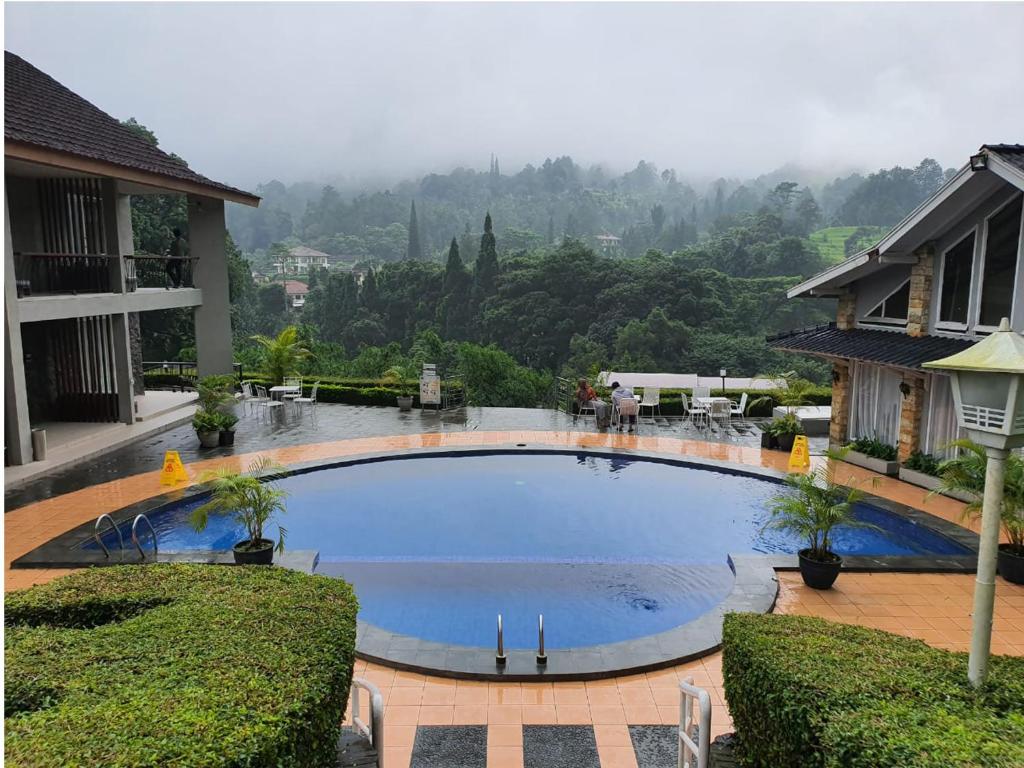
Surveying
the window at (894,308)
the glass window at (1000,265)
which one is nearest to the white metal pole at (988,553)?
the glass window at (1000,265)

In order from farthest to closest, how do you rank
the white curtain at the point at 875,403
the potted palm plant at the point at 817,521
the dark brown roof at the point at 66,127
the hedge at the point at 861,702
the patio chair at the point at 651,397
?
1. the patio chair at the point at 651,397
2. the white curtain at the point at 875,403
3. the dark brown roof at the point at 66,127
4. the potted palm plant at the point at 817,521
5. the hedge at the point at 861,702

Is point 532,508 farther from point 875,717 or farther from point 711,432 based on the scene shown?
point 875,717

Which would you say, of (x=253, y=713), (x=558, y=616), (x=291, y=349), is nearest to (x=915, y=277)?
(x=558, y=616)

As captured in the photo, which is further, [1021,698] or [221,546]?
A: [221,546]

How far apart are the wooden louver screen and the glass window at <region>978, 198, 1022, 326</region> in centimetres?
A: 1775

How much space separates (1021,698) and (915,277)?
36.2 feet

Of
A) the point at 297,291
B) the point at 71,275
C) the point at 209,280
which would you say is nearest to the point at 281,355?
the point at 209,280

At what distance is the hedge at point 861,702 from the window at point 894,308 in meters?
10.9

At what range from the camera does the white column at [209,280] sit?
20.3m

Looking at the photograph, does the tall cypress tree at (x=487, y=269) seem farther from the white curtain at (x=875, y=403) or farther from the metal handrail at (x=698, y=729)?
the metal handrail at (x=698, y=729)

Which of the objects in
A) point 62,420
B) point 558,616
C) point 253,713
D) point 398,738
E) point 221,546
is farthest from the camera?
point 62,420

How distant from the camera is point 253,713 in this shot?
3.58 metres

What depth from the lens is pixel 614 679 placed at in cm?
670

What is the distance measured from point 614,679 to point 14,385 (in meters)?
12.2
